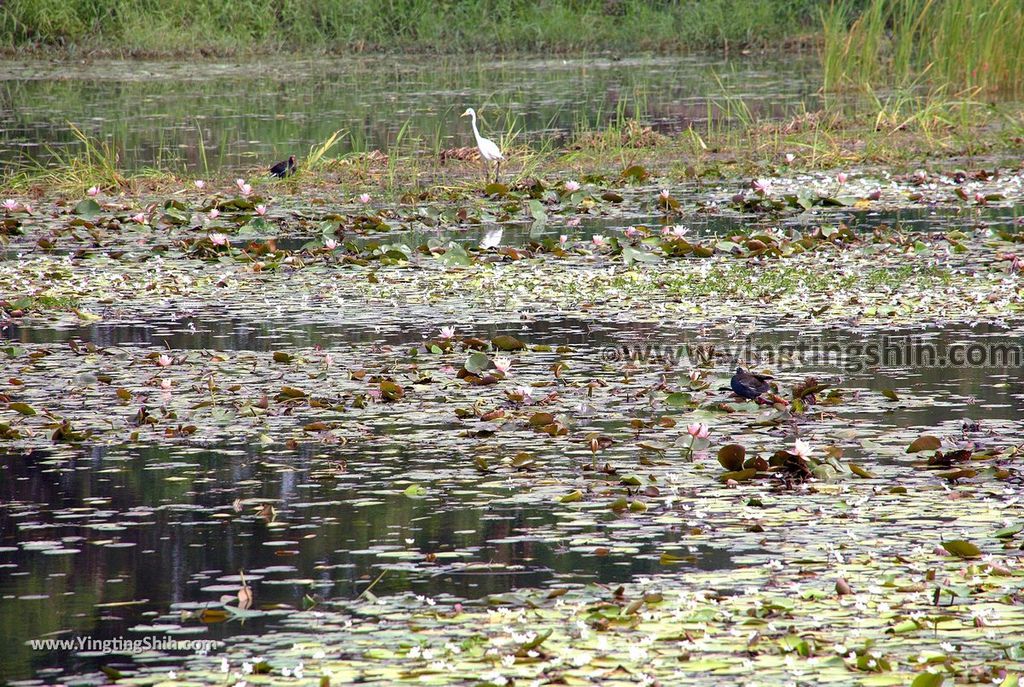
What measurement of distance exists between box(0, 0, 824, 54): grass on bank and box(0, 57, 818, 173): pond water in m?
1.12

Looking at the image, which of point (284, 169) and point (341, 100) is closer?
point (284, 169)

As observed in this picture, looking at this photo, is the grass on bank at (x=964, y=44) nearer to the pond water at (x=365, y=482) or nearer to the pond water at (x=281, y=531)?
the pond water at (x=365, y=482)

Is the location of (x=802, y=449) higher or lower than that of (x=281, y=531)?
higher

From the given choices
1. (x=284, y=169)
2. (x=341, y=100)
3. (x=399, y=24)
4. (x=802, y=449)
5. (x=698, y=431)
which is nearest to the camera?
(x=802, y=449)

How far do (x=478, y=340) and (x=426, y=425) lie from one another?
1.07 m

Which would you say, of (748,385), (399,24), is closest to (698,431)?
(748,385)

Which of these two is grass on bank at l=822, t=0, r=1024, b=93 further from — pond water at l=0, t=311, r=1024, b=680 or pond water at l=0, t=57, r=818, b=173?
pond water at l=0, t=311, r=1024, b=680

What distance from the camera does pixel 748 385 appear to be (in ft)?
18.1

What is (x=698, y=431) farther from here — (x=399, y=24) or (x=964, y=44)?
(x=399, y=24)

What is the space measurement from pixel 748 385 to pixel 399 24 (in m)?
23.1

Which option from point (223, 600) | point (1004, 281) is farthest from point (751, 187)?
point (223, 600)

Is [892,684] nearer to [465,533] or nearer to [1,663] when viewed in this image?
[465,533]

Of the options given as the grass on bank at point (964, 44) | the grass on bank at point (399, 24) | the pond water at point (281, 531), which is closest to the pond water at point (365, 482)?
the pond water at point (281, 531)

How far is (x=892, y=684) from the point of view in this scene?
321cm
